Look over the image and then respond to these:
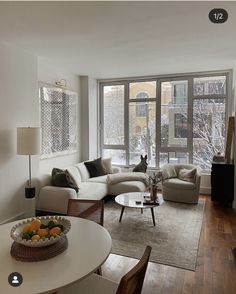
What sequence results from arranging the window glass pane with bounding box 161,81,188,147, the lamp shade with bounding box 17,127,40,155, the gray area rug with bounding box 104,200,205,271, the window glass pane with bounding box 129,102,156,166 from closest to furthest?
the gray area rug with bounding box 104,200,205,271, the lamp shade with bounding box 17,127,40,155, the window glass pane with bounding box 161,81,188,147, the window glass pane with bounding box 129,102,156,166

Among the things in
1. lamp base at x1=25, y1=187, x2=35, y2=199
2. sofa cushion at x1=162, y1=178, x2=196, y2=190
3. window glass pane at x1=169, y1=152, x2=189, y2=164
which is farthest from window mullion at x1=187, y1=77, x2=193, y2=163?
lamp base at x1=25, y1=187, x2=35, y2=199

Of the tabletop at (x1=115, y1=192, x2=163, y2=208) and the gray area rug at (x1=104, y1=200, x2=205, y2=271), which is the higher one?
the tabletop at (x1=115, y1=192, x2=163, y2=208)

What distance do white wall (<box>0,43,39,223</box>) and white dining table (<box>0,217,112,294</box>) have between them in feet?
7.01

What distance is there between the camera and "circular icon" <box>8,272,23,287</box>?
3.79 feet

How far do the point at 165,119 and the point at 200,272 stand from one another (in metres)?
3.98

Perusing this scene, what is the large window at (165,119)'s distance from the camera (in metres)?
5.53

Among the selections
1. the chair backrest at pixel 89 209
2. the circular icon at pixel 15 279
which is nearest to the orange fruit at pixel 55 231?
the circular icon at pixel 15 279

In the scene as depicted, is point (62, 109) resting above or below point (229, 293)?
above

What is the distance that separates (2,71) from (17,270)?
307cm

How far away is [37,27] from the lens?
300cm

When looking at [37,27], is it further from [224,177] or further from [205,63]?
[224,177]

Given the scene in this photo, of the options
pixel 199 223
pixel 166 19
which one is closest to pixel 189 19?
pixel 166 19

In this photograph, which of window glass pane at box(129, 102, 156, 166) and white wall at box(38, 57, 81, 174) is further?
window glass pane at box(129, 102, 156, 166)

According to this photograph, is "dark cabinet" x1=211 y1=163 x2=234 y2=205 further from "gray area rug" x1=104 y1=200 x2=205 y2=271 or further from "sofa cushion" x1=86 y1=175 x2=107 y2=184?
"sofa cushion" x1=86 y1=175 x2=107 y2=184
